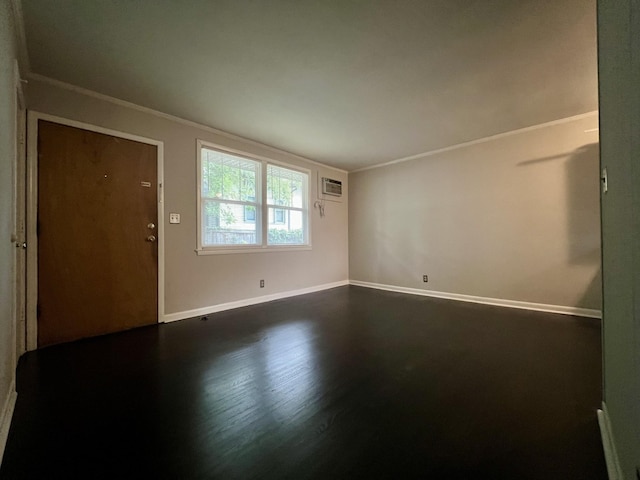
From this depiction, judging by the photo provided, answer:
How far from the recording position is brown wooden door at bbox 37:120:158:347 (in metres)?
2.34

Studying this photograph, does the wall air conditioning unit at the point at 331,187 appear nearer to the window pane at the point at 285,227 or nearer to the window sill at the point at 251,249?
the window pane at the point at 285,227

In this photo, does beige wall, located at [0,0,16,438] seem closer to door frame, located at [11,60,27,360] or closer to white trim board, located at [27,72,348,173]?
door frame, located at [11,60,27,360]

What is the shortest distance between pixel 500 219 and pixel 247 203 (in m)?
3.70

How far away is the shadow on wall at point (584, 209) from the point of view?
3018 millimetres

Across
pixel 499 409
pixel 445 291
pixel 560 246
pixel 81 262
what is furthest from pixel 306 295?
pixel 560 246

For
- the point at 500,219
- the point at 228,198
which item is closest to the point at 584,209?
the point at 500,219

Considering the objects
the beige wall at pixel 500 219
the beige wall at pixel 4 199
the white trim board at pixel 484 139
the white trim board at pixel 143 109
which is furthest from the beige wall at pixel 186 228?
the beige wall at pixel 500 219

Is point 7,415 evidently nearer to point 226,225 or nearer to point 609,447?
point 226,225

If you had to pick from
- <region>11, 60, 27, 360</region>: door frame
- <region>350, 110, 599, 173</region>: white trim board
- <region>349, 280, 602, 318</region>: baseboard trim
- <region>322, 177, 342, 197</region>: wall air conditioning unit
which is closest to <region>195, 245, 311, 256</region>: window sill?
<region>322, 177, 342, 197</region>: wall air conditioning unit

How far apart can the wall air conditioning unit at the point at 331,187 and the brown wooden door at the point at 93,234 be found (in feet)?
9.42

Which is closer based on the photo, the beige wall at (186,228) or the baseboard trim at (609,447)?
the baseboard trim at (609,447)

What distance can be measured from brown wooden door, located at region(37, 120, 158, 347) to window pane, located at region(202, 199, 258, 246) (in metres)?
0.62

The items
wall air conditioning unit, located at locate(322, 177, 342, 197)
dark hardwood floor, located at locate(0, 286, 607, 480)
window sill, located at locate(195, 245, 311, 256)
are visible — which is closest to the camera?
dark hardwood floor, located at locate(0, 286, 607, 480)

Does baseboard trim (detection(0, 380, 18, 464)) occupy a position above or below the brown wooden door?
below
